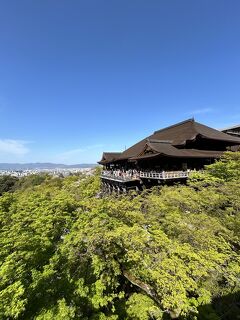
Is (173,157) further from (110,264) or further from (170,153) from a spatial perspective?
(110,264)

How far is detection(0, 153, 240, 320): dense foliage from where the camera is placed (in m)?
6.57

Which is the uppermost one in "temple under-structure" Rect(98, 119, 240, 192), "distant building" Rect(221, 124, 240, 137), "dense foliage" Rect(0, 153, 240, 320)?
"distant building" Rect(221, 124, 240, 137)

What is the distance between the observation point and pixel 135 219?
33.4ft

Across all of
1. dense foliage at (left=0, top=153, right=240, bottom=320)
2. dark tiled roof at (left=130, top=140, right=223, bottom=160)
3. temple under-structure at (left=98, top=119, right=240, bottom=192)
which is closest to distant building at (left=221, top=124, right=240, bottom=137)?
temple under-structure at (left=98, top=119, right=240, bottom=192)

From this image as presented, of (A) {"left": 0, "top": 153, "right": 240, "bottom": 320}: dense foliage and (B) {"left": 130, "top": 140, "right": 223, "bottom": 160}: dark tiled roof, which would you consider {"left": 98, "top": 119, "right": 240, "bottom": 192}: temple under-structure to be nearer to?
(B) {"left": 130, "top": 140, "right": 223, "bottom": 160}: dark tiled roof

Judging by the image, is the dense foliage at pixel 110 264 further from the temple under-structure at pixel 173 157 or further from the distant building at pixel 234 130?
the distant building at pixel 234 130

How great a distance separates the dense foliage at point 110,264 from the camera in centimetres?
657

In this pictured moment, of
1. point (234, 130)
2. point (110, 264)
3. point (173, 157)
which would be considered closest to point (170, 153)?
point (173, 157)

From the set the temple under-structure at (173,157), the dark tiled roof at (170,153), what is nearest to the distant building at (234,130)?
the temple under-structure at (173,157)

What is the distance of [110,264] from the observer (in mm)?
8258

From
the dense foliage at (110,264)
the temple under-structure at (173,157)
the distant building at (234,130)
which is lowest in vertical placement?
the dense foliage at (110,264)

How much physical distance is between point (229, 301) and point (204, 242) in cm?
362

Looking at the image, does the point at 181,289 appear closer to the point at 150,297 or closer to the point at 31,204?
the point at 150,297

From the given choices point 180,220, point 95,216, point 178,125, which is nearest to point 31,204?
point 95,216
